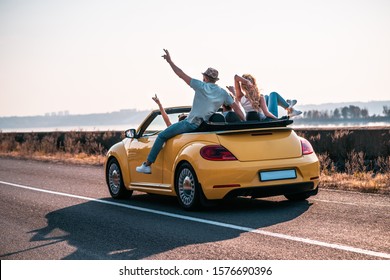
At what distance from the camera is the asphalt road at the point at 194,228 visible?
298 inches

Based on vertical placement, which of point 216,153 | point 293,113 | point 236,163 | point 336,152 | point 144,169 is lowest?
point 336,152

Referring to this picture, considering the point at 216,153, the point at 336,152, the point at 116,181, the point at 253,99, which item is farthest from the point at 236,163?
the point at 336,152

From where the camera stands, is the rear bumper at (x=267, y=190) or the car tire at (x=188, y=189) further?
the car tire at (x=188, y=189)

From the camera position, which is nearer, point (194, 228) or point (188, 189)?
point (194, 228)

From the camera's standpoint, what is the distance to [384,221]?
909cm

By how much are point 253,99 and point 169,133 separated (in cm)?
137

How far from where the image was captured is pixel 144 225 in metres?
9.61

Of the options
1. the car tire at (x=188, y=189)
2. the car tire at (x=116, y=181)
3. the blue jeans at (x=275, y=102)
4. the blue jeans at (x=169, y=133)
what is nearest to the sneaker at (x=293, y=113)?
the blue jeans at (x=275, y=102)

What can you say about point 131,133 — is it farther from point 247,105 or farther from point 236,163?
point 236,163

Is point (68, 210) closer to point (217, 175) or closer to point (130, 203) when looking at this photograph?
point (130, 203)

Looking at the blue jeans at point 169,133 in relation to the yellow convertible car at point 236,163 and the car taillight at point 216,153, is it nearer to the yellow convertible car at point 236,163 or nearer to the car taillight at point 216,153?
the yellow convertible car at point 236,163

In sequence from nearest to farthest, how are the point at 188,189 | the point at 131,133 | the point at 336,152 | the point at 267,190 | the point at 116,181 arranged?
1. the point at 267,190
2. the point at 188,189
3. the point at 131,133
4. the point at 116,181
5. the point at 336,152

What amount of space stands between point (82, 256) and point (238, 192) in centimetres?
302
